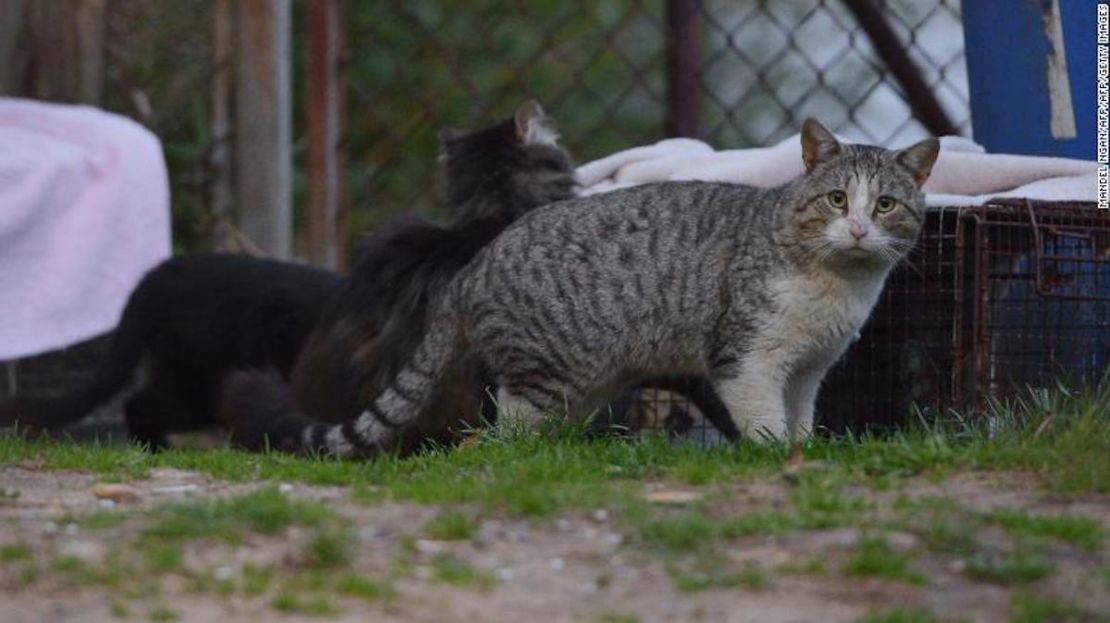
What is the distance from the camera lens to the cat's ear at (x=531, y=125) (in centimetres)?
620

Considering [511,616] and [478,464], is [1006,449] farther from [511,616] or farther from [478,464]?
[511,616]

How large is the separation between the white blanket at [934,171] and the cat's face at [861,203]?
0.23m

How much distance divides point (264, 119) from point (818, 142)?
3.15 m

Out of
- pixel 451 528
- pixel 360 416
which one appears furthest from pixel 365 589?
pixel 360 416

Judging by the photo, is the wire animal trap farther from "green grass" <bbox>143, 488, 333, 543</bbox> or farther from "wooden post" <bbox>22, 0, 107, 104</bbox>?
"wooden post" <bbox>22, 0, 107, 104</bbox>

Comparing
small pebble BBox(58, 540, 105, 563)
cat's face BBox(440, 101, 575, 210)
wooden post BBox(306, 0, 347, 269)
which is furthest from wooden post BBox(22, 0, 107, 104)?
small pebble BBox(58, 540, 105, 563)

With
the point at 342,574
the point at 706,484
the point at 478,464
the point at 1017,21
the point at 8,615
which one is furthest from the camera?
the point at 1017,21

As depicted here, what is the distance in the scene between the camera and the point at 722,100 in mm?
7539

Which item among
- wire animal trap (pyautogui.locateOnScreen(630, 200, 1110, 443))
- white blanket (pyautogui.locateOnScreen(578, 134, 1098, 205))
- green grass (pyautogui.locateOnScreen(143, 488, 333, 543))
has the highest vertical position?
white blanket (pyautogui.locateOnScreen(578, 134, 1098, 205))

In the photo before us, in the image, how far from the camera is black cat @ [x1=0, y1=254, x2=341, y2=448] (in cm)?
670

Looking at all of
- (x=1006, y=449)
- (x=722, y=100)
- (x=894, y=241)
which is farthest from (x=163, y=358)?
(x=1006, y=449)

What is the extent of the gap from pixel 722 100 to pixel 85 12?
9.17 ft

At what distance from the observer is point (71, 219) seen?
7.05m

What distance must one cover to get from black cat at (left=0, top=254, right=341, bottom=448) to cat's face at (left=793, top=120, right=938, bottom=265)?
2.20m
